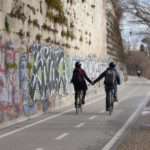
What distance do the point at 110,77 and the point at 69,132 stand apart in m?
6.25

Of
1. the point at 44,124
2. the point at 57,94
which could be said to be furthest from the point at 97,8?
the point at 44,124

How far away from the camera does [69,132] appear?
16594mm

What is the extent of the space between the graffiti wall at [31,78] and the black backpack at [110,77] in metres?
2.49

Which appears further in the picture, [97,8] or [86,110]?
[97,8]

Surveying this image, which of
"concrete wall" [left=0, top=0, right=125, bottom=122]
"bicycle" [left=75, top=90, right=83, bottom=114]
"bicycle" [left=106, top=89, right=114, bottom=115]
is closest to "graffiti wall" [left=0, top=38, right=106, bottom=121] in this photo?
"concrete wall" [left=0, top=0, right=125, bottom=122]

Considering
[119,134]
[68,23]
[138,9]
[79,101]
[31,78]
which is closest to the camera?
[119,134]

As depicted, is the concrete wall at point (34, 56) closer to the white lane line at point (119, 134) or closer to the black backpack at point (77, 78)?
the black backpack at point (77, 78)

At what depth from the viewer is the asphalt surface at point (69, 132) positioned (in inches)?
548

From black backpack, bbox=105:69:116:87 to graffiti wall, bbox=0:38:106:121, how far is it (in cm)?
249

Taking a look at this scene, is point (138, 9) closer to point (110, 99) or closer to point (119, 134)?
point (110, 99)

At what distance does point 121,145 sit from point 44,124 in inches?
220

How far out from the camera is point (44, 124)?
1873cm

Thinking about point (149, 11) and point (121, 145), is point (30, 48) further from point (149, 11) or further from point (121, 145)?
point (121, 145)

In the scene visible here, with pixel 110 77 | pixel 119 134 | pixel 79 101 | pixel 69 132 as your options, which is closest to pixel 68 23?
pixel 79 101
